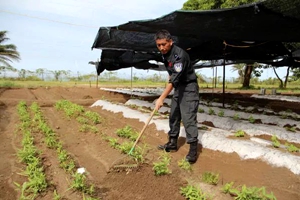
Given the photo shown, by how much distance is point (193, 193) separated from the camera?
2564 mm

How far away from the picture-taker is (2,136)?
501 centimetres

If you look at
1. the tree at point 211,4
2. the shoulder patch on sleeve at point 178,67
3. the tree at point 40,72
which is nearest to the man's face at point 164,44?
the shoulder patch on sleeve at point 178,67

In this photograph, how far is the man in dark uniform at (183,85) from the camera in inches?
128

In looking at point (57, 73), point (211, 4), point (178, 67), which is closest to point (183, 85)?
point (178, 67)

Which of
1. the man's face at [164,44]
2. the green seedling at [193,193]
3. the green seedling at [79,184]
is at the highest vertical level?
the man's face at [164,44]

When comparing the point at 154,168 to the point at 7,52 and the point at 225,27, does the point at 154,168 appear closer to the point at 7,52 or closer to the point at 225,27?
the point at 225,27

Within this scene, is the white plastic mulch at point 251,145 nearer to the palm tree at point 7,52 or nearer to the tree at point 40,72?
the palm tree at point 7,52

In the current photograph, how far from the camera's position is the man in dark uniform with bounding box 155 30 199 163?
3.24 meters

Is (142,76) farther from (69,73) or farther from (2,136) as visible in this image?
(2,136)

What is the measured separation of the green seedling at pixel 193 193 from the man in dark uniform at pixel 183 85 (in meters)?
0.80

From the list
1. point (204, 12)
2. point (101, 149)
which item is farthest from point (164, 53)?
point (101, 149)

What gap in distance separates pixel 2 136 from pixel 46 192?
2.99 metres

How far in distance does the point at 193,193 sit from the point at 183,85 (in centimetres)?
151

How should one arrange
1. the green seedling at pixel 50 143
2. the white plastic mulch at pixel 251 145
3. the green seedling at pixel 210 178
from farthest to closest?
the green seedling at pixel 50 143, the white plastic mulch at pixel 251 145, the green seedling at pixel 210 178
